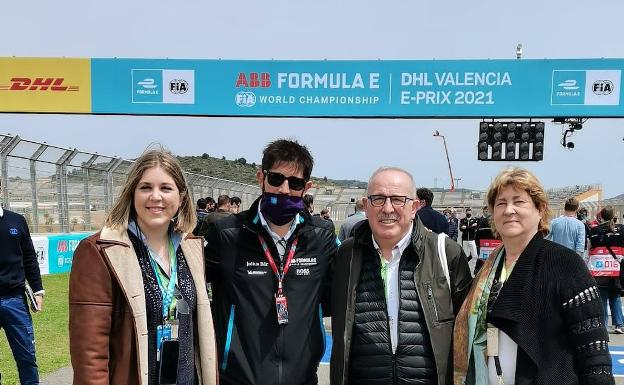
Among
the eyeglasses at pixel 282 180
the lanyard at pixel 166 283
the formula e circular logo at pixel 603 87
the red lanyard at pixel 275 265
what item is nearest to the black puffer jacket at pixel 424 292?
the red lanyard at pixel 275 265

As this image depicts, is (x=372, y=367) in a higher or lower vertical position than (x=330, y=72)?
lower

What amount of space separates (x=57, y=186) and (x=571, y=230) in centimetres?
1199

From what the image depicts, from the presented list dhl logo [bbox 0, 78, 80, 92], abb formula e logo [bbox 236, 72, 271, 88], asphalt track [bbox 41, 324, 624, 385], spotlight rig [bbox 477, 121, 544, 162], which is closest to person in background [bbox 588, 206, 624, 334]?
asphalt track [bbox 41, 324, 624, 385]

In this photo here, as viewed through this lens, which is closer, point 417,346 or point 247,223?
point 417,346

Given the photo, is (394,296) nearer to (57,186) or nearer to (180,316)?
(180,316)

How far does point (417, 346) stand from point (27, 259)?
13.1 feet

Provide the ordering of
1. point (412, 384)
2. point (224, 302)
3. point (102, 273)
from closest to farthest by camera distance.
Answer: point (102, 273) < point (412, 384) < point (224, 302)

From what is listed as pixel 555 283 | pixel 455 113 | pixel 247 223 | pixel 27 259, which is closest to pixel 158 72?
pixel 455 113

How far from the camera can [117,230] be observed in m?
2.30

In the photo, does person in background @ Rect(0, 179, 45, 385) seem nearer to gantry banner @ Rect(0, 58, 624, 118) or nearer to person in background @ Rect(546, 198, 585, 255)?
person in background @ Rect(546, 198, 585, 255)

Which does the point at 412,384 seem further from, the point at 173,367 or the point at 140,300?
the point at 140,300

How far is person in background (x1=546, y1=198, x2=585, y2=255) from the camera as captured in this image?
26.7 feet

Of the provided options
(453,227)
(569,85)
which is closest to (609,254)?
(569,85)

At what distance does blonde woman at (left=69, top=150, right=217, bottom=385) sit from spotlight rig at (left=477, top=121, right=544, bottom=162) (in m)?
12.4
